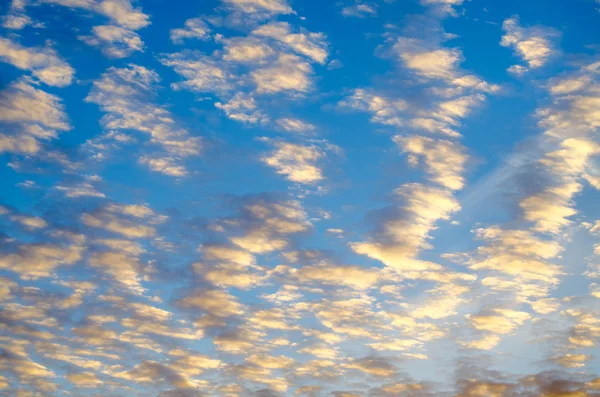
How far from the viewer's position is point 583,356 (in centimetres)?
8212

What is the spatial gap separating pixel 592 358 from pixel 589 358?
2.10 feet

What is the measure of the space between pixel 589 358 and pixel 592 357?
2.17 feet

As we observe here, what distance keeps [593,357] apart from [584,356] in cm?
207

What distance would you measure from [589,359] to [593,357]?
3.18 ft

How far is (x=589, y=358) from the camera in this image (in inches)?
3241

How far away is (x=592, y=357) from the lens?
82.2 meters

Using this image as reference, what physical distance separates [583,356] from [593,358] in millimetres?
2385

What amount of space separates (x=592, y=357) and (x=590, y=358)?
1.55 feet

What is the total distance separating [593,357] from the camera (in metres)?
82.1

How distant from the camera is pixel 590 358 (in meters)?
82.3

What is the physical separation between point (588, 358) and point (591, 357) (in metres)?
0.69

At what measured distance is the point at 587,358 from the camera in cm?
8225

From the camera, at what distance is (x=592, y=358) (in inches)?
3238

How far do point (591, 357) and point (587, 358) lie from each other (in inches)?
35.6
